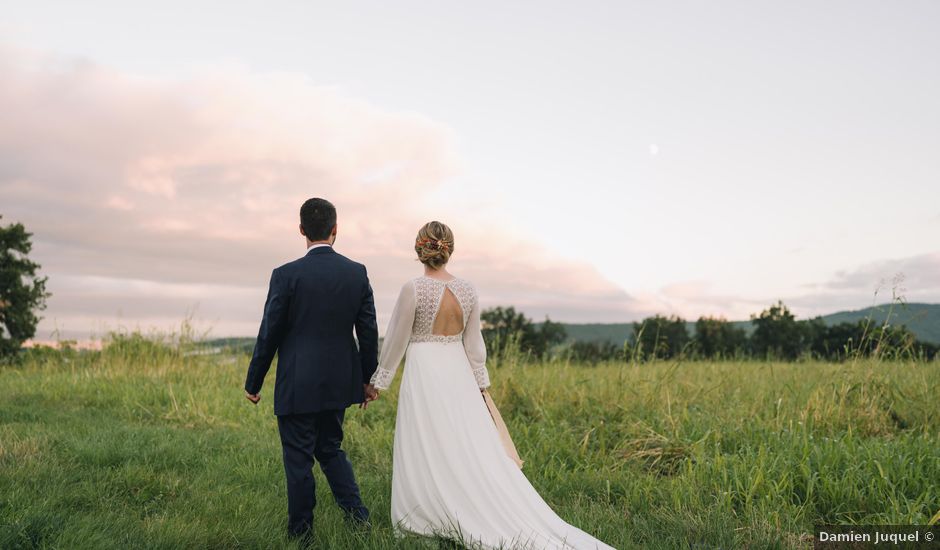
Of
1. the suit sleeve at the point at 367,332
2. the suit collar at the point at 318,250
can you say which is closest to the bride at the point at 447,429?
the suit sleeve at the point at 367,332

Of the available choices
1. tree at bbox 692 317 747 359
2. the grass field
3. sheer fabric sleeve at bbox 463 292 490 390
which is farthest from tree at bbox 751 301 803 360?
sheer fabric sleeve at bbox 463 292 490 390

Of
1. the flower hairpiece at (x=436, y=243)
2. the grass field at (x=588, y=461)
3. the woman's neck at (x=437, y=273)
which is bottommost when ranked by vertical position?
the grass field at (x=588, y=461)

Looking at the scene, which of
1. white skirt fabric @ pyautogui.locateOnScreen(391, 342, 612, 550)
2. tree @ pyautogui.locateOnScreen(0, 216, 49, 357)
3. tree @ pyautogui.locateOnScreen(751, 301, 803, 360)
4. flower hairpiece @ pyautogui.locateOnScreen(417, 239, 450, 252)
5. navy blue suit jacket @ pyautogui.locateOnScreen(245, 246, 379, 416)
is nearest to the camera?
white skirt fabric @ pyautogui.locateOnScreen(391, 342, 612, 550)

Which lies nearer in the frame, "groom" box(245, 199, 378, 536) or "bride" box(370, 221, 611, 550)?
"bride" box(370, 221, 611, 550)

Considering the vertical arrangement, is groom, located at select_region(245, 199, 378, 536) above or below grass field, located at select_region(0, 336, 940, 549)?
above

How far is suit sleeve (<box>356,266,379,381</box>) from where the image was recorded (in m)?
5.05

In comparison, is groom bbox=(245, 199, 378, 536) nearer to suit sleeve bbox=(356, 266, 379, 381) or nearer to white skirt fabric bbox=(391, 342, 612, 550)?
suit sleeve bbox=(356, 266, 379, 381)

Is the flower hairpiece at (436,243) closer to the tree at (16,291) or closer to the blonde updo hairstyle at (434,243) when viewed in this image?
the blonde updo hairstyle at (434,243)

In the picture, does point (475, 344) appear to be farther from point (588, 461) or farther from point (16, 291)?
point (16, 291)

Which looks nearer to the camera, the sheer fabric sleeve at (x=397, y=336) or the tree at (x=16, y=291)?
the sheer fabric sleeve at (x=397, y=336)

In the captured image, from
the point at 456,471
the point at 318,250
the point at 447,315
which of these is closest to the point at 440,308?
the point at 447,315

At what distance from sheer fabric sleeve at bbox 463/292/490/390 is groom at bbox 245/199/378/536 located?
695 mm

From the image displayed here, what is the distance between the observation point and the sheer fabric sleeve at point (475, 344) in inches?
202

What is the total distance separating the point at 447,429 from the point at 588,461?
2.84 metres
